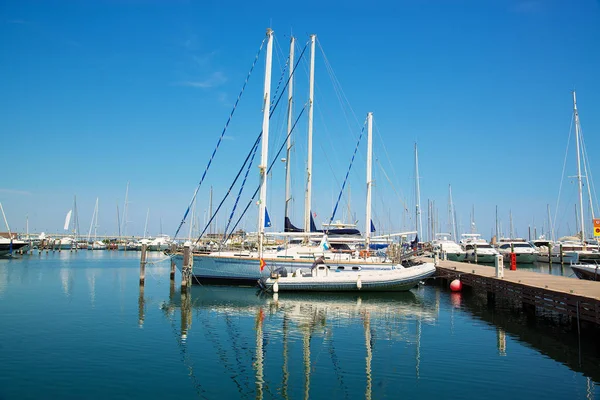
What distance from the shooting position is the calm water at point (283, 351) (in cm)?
1244

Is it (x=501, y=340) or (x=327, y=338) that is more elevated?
(x=327, y=338)

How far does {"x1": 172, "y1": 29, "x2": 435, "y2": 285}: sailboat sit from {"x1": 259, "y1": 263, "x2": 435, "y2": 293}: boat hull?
43.1 inches

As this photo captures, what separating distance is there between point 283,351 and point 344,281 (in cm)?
1339

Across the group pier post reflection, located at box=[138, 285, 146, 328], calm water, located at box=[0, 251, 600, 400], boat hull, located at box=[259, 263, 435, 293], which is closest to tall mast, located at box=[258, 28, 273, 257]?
boat hull, located at box=[259, 263, 435, 293]

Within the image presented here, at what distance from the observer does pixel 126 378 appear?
13109mm

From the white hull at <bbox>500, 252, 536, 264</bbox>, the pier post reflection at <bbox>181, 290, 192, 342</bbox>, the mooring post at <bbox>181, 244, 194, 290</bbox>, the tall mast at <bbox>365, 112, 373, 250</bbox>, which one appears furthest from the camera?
the white hull at <bbox>500, 252, 536, 264</bbox>

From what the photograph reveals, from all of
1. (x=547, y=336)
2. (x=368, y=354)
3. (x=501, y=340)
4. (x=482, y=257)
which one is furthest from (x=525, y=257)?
(x=368, y=354)

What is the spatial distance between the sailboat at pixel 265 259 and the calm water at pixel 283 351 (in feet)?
14.3

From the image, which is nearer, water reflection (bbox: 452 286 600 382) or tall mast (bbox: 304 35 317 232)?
water reflection (bbox: 452 286 600 382)

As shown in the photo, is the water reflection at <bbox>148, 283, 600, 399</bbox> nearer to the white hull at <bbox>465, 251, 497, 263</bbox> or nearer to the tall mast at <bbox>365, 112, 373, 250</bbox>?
the tall mast at <bbox>365, 112, 373, 250</bbox>

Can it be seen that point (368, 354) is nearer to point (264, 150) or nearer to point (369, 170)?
point (264, 150)

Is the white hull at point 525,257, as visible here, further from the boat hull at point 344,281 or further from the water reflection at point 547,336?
the water reflection at point 547,336

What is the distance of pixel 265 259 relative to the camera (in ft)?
104

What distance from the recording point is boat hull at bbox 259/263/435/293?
29.0 metres
